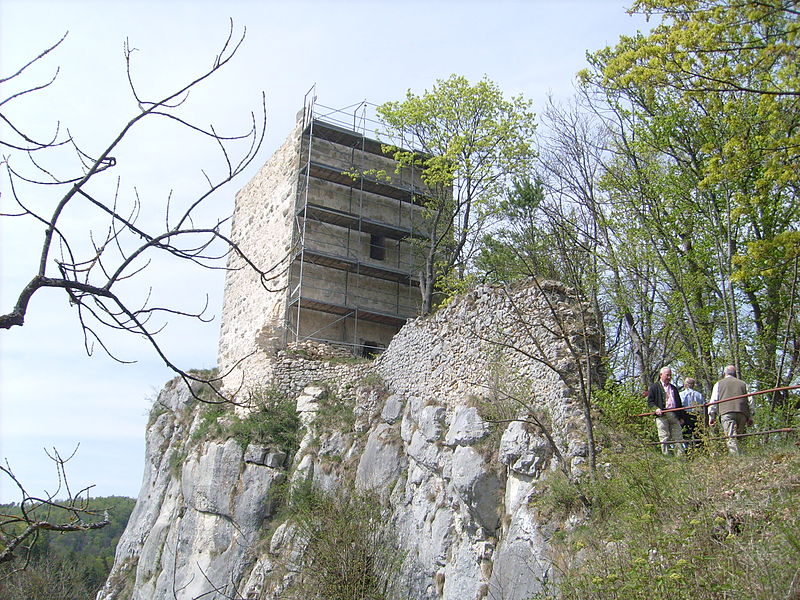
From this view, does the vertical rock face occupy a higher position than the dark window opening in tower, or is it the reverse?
the dark window opening in tower

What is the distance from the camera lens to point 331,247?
827 inches

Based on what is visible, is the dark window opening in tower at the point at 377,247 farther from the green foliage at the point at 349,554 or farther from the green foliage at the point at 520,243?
the green foliage at the point at 349,554

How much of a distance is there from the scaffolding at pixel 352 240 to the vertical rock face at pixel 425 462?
82.6 inches

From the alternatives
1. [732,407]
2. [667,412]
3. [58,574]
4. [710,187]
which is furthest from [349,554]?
[58,574]

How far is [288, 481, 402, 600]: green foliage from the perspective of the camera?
12695 mm

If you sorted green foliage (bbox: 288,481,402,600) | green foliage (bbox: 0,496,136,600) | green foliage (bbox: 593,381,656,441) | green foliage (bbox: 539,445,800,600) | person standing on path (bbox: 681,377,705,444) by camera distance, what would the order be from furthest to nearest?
green foliage (bbox: 0,496,136,600), green foliage (bbox: 288,481,402,600), green foliage (bbox: 593,381,656,441), person standing on path (bbox: 681,377,705,444), green foliage (bbox: 539,445,800,600)

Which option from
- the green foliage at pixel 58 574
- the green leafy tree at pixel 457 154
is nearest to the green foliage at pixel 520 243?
the green leafy tree at pixel 457 154

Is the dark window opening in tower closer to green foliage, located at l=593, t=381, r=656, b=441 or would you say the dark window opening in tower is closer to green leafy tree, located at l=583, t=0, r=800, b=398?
green leafy tree, located at l=583, t=0, r=800, b=398

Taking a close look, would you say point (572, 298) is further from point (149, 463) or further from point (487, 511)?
point (149, 463)

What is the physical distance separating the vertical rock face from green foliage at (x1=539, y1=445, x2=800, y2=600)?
1110 mm

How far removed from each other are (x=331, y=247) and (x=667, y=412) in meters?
12.2

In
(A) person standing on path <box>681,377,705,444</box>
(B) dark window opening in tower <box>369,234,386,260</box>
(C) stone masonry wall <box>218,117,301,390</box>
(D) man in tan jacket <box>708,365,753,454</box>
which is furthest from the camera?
(B) dark window opening in tower <box>369,234,386,260</box>

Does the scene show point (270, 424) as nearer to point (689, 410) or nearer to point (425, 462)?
point (425, 462)

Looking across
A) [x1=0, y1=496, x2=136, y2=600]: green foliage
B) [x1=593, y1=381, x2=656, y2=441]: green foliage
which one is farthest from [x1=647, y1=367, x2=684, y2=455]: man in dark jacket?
[x1=0, y1=496, x2=136, y2=600]: green foliage
